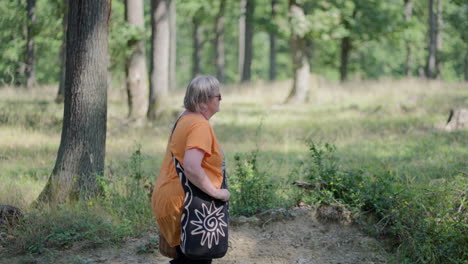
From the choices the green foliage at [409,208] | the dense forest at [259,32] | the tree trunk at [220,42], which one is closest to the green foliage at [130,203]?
the green foliage at [409,208]

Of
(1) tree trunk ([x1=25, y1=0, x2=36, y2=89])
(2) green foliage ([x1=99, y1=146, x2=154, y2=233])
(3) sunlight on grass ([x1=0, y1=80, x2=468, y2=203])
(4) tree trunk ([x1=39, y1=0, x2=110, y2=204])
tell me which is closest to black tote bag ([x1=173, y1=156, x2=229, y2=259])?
(2) green foliage ([x1=99, y1=146, x2=154, y2=233])

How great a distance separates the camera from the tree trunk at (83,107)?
634cm

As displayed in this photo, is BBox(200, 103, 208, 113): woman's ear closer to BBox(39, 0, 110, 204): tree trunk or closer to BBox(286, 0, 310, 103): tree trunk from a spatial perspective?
BBox(39, 0, 110, 204): tree trunk

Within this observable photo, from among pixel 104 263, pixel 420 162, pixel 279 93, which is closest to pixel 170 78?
pixel 279 93

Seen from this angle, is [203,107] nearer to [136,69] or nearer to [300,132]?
[300,132]

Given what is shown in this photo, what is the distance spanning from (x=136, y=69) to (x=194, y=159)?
36.1 ft

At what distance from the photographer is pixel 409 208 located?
526cm

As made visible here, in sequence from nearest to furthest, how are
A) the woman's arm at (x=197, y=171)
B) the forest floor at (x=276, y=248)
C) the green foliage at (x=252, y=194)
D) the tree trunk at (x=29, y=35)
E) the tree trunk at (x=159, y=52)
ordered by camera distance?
the woman's arm at (x=197, y=171), the forest floor at (x=276, y=248), the green foliage at (x=252, y=194), the tree trunk at (x=159, y=52), the tree trunk at (x=29, y=35)

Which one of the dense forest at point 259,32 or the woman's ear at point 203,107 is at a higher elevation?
the dense forest at point 259,32

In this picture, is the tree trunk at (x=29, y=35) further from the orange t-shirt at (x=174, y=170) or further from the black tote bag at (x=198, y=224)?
the black tote bag at (x=198, y=224)

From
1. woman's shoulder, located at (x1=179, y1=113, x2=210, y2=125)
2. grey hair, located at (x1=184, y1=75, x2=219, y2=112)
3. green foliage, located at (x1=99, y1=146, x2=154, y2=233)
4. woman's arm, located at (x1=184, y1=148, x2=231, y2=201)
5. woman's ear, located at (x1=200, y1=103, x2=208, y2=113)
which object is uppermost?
grey hair, located at (x1=184, y1=75, x2=219, y2=112)

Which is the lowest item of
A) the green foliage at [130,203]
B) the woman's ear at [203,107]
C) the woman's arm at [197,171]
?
the green foliage at [130,203]

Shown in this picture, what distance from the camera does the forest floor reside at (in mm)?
5262

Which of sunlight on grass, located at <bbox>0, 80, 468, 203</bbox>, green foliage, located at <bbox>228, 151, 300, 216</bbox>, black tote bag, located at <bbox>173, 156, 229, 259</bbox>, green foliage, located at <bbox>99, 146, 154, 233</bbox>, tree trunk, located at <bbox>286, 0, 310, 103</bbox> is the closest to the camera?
black tote bag, located at <bbox>173, 156, 229, 259</bbox>
